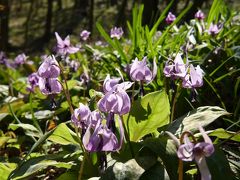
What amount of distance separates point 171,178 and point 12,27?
33307mm

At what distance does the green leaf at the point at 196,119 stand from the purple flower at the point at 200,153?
558 millimetres

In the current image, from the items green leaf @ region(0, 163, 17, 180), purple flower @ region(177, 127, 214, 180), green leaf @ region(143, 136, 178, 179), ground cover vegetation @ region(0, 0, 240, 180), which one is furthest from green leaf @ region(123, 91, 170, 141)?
purple flower @ region(177, 127, 214, 180)

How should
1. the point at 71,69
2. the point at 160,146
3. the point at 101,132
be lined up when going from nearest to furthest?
1. the point at 101,132
2. the point at 160,146
3. the point at 71,69

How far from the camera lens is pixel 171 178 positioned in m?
1.49

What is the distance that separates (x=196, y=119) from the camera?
1.66 metres

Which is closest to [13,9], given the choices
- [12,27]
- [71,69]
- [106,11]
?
[12,27]

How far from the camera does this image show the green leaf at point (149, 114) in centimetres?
172

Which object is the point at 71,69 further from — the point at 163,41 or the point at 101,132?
the point at 101,132

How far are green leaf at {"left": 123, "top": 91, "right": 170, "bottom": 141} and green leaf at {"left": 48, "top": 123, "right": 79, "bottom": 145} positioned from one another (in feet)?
0.82

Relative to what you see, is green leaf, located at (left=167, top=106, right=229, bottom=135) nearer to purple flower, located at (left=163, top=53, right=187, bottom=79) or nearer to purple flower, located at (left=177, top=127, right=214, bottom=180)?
purple flower, located at (left=163, top=53, right=187, bottom=79)

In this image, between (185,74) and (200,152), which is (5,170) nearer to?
(185,74)

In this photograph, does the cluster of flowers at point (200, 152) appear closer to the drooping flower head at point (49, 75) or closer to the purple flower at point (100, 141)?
the purple flower at point (100, 141)

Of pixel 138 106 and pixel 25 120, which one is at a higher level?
pixel 138 106

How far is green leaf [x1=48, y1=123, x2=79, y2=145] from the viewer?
1803 millimetres
